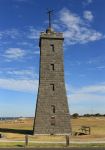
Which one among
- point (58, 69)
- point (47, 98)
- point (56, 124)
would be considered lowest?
point (56, 124)

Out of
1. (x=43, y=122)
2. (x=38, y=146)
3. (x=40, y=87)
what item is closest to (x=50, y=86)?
(x=40, y=87)

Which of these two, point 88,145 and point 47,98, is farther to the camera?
point 47,98

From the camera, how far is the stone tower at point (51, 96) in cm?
4775

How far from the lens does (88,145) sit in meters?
33.5

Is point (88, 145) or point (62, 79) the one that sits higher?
point (62, 79)

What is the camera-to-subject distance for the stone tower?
A: 47750 millimetres

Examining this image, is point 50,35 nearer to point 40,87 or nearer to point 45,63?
point 45,63

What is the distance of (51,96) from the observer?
158ft

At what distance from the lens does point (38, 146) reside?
33219 mm

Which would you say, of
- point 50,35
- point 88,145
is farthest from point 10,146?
point 50,35

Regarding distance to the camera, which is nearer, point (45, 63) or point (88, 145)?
point (88, 145)

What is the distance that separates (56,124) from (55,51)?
999 cm

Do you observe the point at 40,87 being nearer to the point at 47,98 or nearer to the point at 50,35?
the point at 47,98

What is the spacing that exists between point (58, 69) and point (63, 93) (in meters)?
3.41
